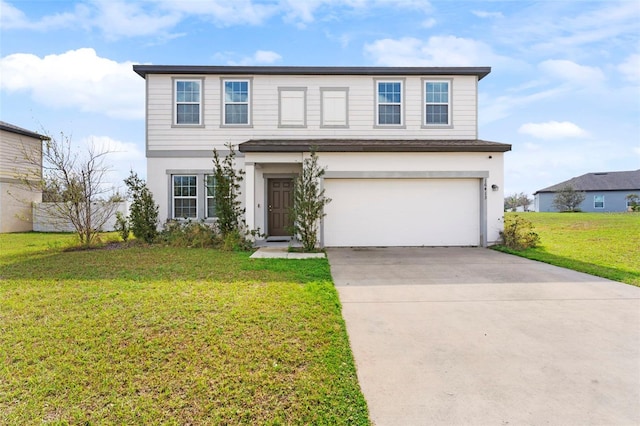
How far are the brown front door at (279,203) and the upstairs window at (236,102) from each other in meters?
2.66

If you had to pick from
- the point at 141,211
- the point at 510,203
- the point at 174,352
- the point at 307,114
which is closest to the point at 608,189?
the point at 510,203

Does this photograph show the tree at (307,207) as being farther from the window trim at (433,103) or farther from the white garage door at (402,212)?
the window trim at (433,103)

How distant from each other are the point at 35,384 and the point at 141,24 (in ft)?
31.7

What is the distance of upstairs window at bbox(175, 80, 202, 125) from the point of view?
12055mm

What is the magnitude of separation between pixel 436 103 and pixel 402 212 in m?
4.73

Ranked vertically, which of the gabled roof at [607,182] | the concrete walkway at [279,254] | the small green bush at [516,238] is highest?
the gabled roof at [607,182]

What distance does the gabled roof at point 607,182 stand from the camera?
121 feet

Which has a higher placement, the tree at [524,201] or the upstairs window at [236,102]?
the upstairs window at [236,102]

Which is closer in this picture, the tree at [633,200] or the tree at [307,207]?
the tree at [307,207]

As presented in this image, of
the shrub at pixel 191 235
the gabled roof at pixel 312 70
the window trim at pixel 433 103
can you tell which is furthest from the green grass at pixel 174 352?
the window trim at pixel 433 103

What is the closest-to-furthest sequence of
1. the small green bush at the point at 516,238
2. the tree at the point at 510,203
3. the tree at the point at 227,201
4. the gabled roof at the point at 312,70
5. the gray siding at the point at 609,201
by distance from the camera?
1. the small green bush at the point at 516,238
2. the tree at the point at 227,201
3. the gabled roof at the point at 312,70
4. the gray siding at the point at 609,201
5. the tree at the point at 510,203

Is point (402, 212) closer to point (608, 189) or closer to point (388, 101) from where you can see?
point (388, 101)

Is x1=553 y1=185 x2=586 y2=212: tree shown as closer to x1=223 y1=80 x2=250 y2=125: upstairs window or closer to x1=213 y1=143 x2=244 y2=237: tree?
x1=223 y1=80 x2=250 y2=125: upstairs window

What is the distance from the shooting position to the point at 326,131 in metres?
12.2
